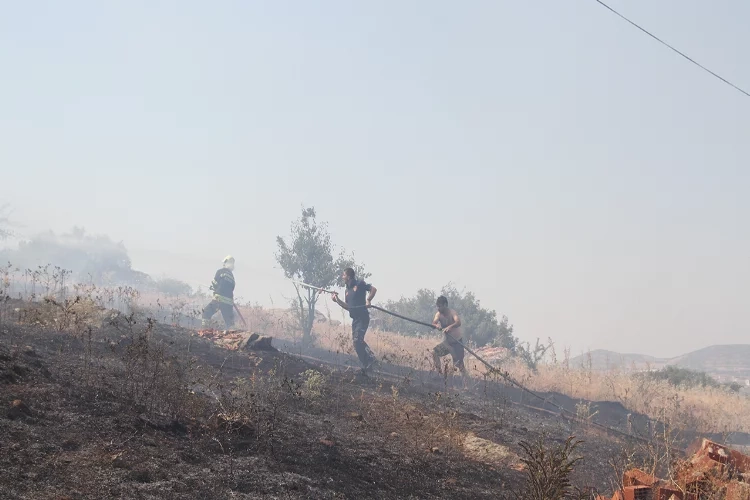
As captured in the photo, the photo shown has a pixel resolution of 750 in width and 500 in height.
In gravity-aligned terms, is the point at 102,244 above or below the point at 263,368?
above

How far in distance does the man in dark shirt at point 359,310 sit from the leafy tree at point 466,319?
1059cm

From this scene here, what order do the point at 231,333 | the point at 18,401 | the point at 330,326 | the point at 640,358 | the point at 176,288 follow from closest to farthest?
the point at 18,401 < the point at 231,333 < the point at 330,326 < the point at 176,288 < the point at 640,358

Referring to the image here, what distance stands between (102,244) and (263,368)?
43840mm

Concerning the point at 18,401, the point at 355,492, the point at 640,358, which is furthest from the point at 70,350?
the point at 640,358

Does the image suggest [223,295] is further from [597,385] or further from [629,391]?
[629,391]

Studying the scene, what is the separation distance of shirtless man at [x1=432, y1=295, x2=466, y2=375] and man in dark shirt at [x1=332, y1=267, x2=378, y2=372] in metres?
1.66

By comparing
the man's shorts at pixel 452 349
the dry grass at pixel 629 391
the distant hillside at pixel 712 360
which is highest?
the distant hillside at pixel 712 360

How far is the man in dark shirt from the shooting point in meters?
14.3

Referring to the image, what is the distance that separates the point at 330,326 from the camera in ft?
78.4

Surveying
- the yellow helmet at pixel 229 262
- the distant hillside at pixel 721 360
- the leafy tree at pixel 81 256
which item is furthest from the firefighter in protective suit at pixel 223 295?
the distant hillside at pixel 721 360

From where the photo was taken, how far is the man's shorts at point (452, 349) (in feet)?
46.6

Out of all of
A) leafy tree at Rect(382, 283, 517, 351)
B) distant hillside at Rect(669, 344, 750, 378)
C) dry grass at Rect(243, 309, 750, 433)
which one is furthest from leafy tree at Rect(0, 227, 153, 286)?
distant hillside at Rect(669, 344, 750, 378)

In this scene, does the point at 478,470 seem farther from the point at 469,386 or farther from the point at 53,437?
the point at 469,386

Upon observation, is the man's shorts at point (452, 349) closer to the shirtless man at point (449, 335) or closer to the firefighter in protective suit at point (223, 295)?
the shirtless man at point (449, 335)
